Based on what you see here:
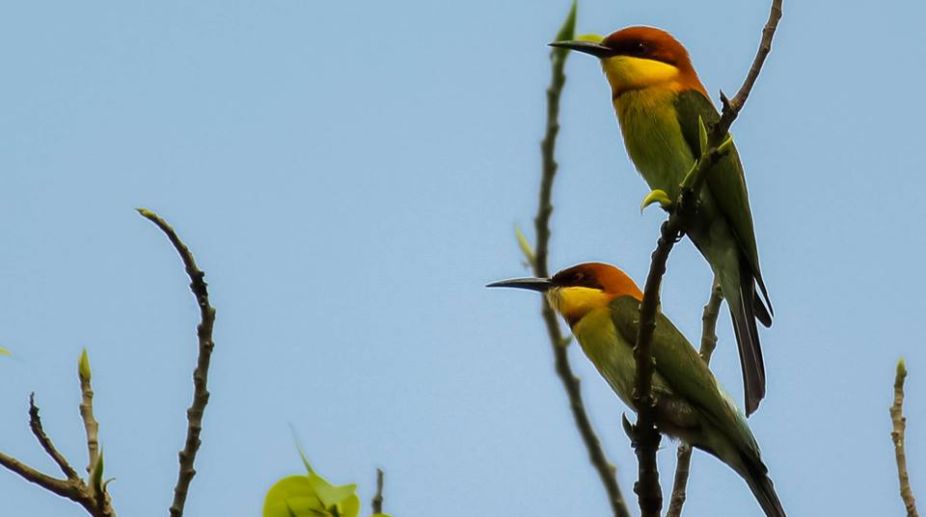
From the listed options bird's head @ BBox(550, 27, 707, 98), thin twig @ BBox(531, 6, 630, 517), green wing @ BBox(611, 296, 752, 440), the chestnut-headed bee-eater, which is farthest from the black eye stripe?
thin twig @ BBox(531, 6, 630, 517)

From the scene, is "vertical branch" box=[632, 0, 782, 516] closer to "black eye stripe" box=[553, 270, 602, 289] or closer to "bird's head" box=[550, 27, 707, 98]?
"black eye stripe" box=[553, 270, 602, 289]

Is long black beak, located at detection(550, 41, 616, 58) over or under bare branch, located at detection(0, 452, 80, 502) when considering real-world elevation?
over

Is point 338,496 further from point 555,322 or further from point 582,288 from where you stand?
point 582,288

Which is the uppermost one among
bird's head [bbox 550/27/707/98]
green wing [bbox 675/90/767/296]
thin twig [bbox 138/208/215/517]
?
bird's head [bbox 550/27/707/98]

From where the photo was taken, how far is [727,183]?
3.88 metres

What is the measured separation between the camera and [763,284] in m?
3.95

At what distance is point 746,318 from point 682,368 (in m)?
0.45

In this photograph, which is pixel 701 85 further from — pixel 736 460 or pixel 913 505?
pixel 913 505

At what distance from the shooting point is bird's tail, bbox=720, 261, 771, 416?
3674mm

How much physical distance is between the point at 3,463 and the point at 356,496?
15.6 inches

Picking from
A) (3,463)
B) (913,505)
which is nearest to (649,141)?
(913,505)

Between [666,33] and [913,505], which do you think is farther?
[666,33]

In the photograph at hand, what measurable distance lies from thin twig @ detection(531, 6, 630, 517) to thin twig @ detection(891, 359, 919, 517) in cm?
53

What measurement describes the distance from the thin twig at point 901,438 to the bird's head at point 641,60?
1704 mm
